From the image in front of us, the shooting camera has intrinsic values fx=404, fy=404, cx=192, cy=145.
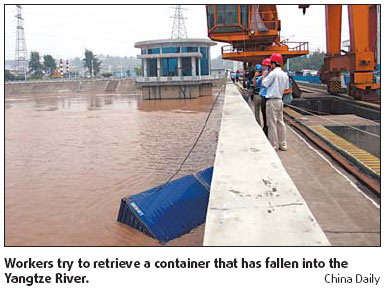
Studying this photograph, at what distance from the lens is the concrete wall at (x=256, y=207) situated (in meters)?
2.16

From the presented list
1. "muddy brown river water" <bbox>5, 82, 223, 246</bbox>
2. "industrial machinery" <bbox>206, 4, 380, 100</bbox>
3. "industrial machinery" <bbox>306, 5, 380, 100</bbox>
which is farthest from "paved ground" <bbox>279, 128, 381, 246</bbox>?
"industrial machinery" <bbox>206, 4, 380, 100</bbox>

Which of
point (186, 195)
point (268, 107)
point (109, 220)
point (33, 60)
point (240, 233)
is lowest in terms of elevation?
point (109, 220)

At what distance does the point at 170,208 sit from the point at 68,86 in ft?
233

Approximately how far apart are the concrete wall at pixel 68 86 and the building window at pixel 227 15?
156 ft

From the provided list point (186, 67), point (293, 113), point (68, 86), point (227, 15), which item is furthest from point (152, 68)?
point (293, 113)

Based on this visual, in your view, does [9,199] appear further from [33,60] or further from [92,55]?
[92,55]

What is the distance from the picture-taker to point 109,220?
578 cm

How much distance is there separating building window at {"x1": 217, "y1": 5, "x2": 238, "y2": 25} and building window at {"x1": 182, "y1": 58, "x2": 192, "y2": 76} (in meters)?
27.2

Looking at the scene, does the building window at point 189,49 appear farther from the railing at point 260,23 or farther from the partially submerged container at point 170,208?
the partially submerged container at point 170,208

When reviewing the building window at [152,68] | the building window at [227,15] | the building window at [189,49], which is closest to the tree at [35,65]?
the building window at [152,68]

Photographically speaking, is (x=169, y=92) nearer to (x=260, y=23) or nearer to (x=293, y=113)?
(x=260, y=23)

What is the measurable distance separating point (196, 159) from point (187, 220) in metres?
4.96

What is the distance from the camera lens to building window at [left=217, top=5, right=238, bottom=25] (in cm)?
1822

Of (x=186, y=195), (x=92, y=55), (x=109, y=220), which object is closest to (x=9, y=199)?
(x=109, y=220)
